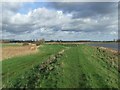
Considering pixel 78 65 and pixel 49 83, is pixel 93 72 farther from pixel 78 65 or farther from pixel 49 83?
pixel 49 83

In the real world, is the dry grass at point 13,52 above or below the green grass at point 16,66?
above

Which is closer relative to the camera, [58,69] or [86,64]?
[58,69]

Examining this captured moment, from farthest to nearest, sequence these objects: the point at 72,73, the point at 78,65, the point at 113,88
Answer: the point at 78,65 < the point at 72,73 < the point at 113,88

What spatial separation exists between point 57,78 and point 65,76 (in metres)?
0.92

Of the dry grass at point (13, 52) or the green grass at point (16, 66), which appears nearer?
the green grass at point (16, 66)

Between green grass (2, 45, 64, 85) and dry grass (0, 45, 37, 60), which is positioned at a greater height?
dry grass (0, 45, 37, 60)

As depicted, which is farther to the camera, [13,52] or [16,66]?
[13,52]

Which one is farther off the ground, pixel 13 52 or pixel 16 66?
pixel 13 52

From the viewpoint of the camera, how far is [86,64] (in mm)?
28266

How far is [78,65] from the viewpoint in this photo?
27.2 meters

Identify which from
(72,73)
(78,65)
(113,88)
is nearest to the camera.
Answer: (113,88)

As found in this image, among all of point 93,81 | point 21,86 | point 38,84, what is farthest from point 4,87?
point 93,81

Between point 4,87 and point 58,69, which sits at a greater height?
point 58,69

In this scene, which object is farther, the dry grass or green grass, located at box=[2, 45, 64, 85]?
the dry grass
